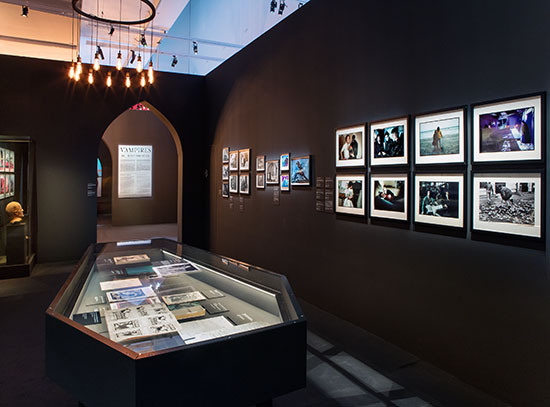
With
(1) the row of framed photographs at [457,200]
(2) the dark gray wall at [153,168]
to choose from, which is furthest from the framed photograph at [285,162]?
(2) the dark gray wall at [153,168]

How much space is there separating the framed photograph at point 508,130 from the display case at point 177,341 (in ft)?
5.36

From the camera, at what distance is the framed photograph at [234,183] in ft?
20.9

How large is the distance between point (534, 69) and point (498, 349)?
179 cm

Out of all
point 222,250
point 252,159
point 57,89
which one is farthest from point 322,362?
point 57,89

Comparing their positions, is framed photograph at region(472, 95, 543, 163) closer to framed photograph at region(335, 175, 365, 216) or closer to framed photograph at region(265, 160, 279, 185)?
Answer: framed photograph at region(335, 175, 365, 216)

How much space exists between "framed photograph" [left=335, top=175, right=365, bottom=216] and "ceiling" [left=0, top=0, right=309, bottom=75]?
3.60m

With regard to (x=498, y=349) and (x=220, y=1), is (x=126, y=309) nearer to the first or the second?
(x=498, y=349)

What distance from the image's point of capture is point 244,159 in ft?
20.0

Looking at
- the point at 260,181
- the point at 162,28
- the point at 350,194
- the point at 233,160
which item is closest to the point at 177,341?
the point at 350,194

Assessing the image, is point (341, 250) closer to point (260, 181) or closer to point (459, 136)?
point (459, 136)

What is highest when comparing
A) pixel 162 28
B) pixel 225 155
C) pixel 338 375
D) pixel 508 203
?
pixel 162 28

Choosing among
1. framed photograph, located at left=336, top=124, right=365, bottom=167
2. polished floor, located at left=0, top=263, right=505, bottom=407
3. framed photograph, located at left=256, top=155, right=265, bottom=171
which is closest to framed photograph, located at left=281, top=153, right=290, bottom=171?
framed photograph, located at left=256, top=155, right=265, bottom=171

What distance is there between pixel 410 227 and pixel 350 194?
790 mm

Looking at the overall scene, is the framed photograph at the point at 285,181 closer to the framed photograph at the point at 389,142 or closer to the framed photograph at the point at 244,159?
the framed photograph at the point at 244,159
